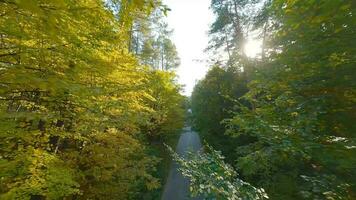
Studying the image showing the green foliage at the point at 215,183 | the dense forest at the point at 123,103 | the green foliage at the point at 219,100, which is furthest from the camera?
the green foliage at the point at 219,100

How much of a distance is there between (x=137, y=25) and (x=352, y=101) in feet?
44.0

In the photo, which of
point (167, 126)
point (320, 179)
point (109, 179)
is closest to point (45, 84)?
point (320, 179)

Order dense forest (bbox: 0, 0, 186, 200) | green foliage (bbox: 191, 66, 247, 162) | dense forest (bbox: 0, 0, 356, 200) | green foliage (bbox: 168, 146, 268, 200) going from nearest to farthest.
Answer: green foliage (bbox: 168, 146, 268, 200) → dense forest (bbox: 0, 0, 356, 200) → dense forest (bbox: 0, 0, 186, 200) → green foliage (bbox: 191, 66, 247, 162)

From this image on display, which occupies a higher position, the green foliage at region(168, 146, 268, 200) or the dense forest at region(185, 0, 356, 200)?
the dense forest at region(185, 0, 356, 200)

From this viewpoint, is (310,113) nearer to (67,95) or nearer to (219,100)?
(67,95)

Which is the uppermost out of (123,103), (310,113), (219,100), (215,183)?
(219,100)

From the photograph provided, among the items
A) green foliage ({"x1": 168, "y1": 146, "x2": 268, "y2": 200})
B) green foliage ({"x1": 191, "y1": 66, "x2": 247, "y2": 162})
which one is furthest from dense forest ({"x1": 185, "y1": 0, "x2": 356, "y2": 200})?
green foliage ({"x1": 191, "y1": 66, "x2": 247, "y2": 162})

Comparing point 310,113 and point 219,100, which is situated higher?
point 219,100

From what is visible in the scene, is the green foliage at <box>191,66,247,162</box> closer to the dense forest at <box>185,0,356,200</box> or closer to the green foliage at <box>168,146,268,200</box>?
the dense forest at <box>185,0,356,200</box>

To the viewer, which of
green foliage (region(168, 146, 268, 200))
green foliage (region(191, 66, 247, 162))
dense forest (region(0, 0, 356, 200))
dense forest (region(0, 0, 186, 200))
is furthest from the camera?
green foliage (region(191, 66, 247, 162))

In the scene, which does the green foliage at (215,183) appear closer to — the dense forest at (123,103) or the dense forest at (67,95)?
the dense forest at (123,103)

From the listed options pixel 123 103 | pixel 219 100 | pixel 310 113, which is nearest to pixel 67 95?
pixel 123 103

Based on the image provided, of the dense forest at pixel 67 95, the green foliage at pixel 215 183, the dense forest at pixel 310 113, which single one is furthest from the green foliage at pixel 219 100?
the green foliage at pixel 215 183

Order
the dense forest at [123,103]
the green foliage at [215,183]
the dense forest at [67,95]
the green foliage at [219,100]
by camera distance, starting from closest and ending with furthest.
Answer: the green foliage at [215,183]
the dense forest at [123,103]
the dense forest at [67,95]
the green foliage at [219,100]
